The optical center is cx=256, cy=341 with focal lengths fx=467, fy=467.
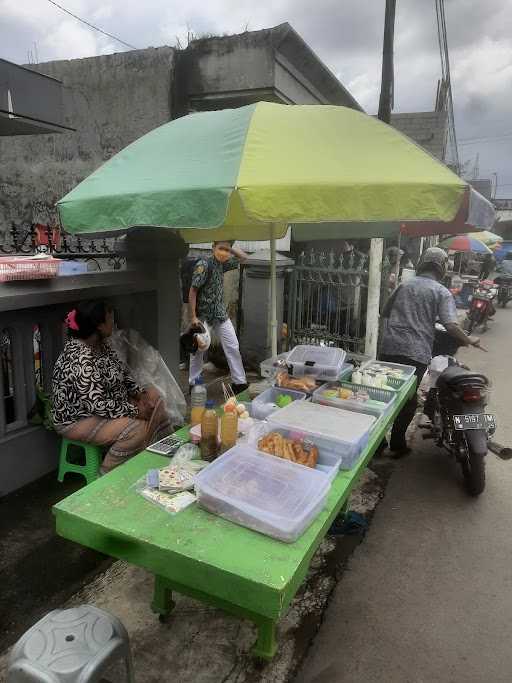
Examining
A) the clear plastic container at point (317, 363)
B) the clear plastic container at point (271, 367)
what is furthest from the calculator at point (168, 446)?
the clear plastic container at point (317, 363)

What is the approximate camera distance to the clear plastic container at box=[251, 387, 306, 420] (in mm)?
2809

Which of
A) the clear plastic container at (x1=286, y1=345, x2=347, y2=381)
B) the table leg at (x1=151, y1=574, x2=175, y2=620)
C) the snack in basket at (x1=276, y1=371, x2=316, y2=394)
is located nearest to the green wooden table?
the table leg at (x1=151, y1=574, x2=175, y2=620)

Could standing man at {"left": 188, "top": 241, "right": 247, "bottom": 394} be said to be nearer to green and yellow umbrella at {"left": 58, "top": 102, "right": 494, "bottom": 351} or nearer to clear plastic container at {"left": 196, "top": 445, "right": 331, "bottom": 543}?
green and yellow umbrella at {"left": 58, "top": 102, "right": 494, "bottom": 351}

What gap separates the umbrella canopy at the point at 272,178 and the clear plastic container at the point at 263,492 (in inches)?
42.2

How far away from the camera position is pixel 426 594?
2.67m

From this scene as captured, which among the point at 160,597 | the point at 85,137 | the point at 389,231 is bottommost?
the point at 160,597

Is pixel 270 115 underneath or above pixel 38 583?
above

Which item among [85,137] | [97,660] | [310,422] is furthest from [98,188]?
[85,137]

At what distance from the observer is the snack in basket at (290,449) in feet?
7.33

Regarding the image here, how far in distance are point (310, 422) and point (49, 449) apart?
2.17 m

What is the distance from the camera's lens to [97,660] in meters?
1.44

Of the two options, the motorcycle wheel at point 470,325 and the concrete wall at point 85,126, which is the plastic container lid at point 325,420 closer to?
the concrete wall at point 85,126

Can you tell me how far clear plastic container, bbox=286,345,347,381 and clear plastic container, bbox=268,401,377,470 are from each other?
19.3 inches

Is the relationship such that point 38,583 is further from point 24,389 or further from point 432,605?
point 432,605
